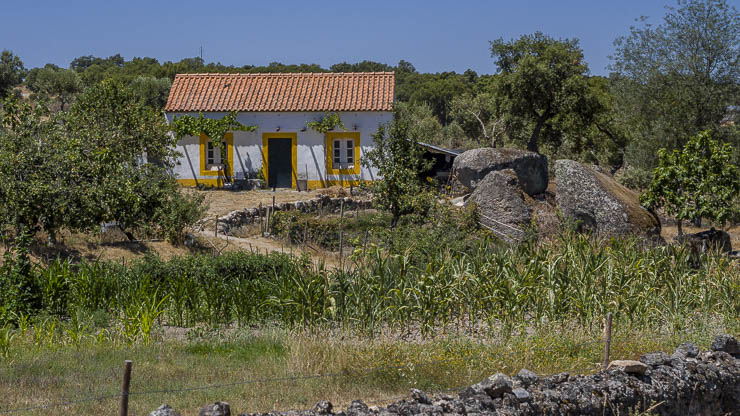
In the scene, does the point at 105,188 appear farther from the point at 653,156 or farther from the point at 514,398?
the point at 653,156

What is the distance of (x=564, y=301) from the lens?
1070 centimetres

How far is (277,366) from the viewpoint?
26.5 ft

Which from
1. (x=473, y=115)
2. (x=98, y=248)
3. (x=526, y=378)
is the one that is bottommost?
(x=526, y=378)

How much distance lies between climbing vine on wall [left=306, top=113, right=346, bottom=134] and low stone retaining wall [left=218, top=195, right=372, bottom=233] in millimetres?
4593

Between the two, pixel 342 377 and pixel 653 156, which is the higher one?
pixel 653 156

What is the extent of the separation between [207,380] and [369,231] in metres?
11.6

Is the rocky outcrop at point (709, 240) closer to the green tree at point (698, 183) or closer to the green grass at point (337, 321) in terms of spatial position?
the green tree at point (698, 183)

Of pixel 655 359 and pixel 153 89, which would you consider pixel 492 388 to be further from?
pixel 153 89

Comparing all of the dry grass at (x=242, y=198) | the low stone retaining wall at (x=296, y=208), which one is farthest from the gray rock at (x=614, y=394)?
the dry grass at (x=242, y=198)

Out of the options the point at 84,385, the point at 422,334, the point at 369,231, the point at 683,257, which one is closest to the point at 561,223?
the point at 369,231

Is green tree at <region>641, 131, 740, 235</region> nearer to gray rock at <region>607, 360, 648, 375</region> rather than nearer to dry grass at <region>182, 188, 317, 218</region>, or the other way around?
gray rock at <region>607, 360, 648, 375</region>

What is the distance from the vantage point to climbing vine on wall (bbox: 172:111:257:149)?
30078 mm

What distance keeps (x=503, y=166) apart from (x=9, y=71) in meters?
34.0

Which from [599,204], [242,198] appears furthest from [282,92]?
[599,204]
